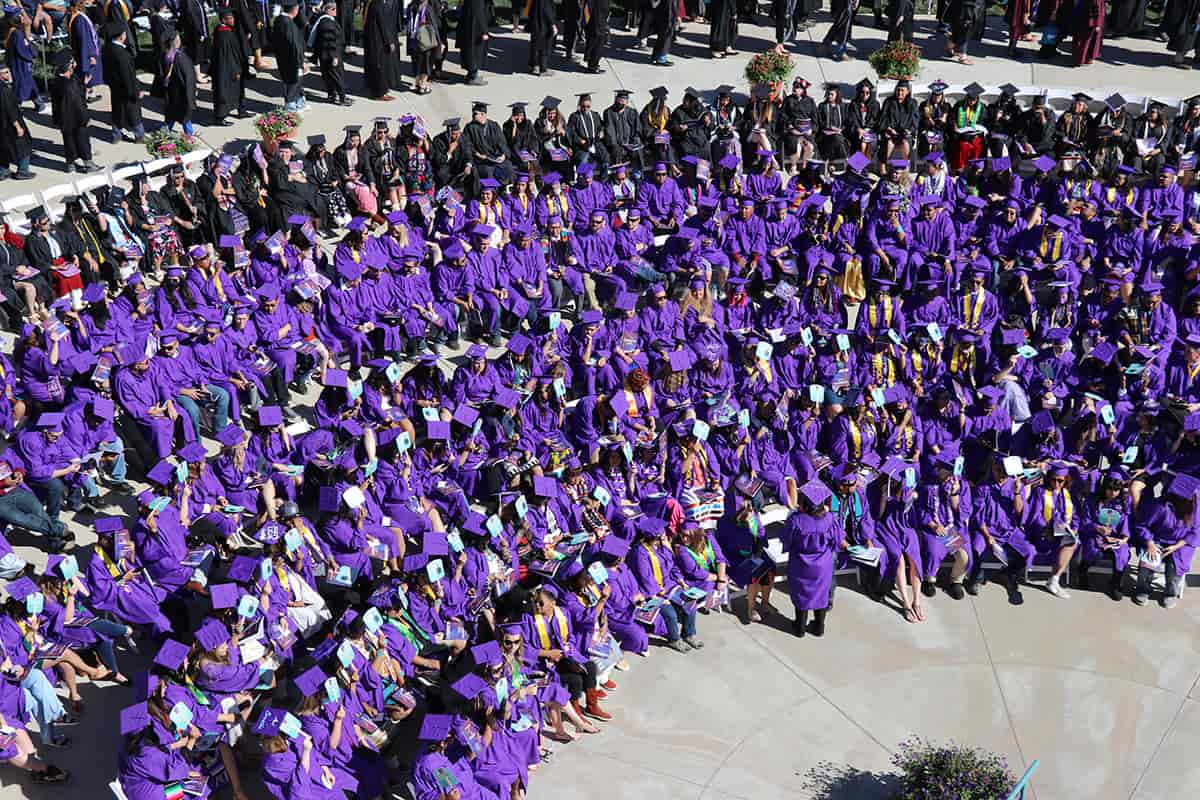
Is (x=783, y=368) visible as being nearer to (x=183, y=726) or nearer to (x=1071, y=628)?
(x=1071, y=628)

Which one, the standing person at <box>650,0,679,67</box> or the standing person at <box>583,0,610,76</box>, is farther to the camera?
the standing person at <box>650,0,679,67</box>

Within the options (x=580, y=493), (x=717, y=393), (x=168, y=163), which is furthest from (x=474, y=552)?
(x=168, y=163)

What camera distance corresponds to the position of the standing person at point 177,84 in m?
19.8

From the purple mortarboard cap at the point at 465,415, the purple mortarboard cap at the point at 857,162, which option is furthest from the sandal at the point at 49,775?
the purple mortarboard cap at the point at 857,162

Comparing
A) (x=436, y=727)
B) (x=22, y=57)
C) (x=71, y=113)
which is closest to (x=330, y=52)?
(x=71, y=113)

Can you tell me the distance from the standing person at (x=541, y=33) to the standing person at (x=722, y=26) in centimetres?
257

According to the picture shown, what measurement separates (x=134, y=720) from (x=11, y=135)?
428 inches

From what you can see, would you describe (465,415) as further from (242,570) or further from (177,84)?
(177,84)

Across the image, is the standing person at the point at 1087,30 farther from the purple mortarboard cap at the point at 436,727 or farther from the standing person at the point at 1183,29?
the purple mortarboard cap at the point at 436,727

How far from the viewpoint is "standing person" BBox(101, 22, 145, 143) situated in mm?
19578

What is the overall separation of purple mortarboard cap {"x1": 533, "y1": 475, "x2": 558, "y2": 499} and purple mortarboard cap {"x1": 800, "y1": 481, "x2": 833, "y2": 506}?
217cm

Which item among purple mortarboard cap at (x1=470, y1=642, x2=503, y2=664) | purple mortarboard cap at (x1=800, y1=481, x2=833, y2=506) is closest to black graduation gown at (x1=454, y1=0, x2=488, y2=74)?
purple mortarboard cap at (x1=800, y1=481, x2=833, y2=506)

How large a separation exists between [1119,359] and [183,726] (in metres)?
9.80

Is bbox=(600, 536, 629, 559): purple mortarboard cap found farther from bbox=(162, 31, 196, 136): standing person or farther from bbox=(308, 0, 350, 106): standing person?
bbox=(308, 0, 350, 106): standing person
